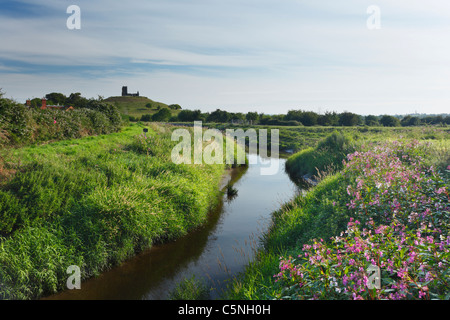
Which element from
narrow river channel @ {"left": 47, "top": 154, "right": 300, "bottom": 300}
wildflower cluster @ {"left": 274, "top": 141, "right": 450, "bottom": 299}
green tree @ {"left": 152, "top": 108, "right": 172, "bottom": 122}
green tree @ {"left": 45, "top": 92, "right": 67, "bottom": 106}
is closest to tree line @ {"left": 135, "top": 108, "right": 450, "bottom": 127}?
green tree @ {"left": 152, "top": 108, "right": 172, "bottom": 122}

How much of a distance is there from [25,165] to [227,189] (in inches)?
318

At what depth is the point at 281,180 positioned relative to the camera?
16.4 meters

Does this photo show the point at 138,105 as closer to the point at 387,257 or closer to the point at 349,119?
the point at 349,119

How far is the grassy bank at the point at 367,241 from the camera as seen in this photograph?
3.12 m

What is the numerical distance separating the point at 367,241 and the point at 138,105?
8290 centimetres

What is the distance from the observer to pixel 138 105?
81.0 meters

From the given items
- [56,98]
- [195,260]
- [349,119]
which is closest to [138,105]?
[56,98]

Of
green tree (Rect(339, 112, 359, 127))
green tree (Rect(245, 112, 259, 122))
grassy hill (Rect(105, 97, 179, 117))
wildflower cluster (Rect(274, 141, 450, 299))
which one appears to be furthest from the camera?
grassy hill (Rect(105, 97, 179, 117))

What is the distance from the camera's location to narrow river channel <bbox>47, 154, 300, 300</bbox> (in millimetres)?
6043

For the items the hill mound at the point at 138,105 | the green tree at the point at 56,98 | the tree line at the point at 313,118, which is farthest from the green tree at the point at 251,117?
the green tree at the point at 56,98

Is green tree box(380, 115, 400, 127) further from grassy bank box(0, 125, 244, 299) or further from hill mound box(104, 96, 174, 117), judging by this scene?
hill mound box(104, 96, 174, 117)

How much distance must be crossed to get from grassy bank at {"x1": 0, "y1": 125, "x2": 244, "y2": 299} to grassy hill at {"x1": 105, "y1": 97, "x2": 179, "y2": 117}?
63.8 metres

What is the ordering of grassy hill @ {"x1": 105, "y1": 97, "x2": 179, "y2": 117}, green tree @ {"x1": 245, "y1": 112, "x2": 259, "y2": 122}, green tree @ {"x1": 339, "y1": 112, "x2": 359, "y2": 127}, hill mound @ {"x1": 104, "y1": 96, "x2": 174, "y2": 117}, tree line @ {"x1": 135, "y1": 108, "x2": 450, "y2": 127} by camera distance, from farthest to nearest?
grassy hill @ {"x1": 105, "y1": 97, "x2": 179, "y2": 117} < hill mound @ {"x1": 104, "y1": 96, "x2": 174, "y2": 117} < green tree @ {"x1": 245, "y1": 112, "x2": 259, "y2": 122} < green tree @ {"x1": 339, "y1": 112, "x2": 359, "y2": 127} < tree line @ {"x1": 135, "y1": 108, "x2": 450, "y2": 127}
